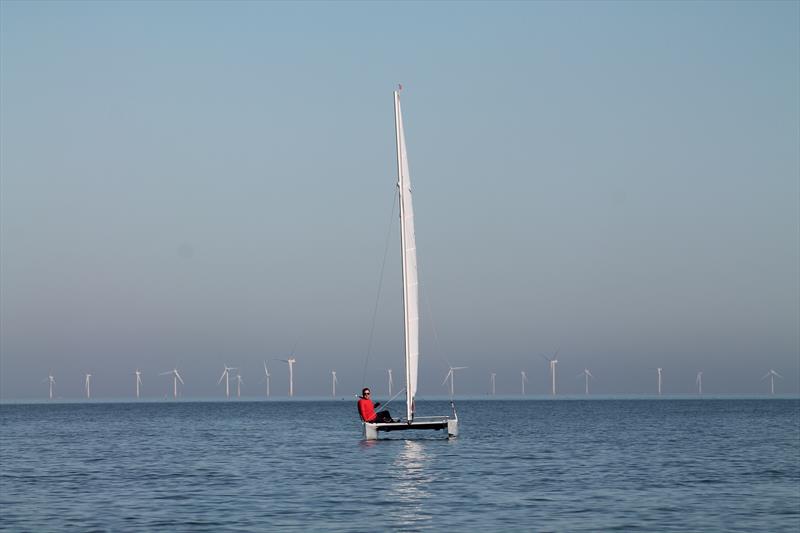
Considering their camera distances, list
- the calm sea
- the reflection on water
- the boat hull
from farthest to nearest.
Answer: the boat hull
the reflection on water
the calm sea

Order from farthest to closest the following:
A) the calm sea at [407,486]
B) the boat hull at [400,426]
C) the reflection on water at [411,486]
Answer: the boat hull at [400,426] → the reflection on water at [411,486] → the calm sea at [407,486]

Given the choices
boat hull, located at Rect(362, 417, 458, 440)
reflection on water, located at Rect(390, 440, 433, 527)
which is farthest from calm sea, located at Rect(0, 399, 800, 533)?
boat hull, located at Rect(362, 417, 458, 440)

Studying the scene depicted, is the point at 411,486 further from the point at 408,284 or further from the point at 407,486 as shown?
the point at 408,284

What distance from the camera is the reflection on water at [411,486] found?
1484 inches

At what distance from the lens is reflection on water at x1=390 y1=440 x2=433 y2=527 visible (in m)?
37.7

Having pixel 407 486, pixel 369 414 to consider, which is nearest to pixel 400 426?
pixel 369 414

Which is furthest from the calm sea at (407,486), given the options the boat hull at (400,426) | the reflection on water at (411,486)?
the boat hull at (400,426)

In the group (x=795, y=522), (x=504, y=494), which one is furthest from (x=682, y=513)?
(x=504, y=494)

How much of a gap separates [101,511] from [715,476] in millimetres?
26197

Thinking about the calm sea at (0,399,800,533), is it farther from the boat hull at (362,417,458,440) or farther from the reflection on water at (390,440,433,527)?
the boat hull at (362,417,458,440)

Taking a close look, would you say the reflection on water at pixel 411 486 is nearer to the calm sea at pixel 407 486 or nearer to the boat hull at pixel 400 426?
the calm sea at pixel 407 486

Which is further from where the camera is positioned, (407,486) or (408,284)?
(408,284)

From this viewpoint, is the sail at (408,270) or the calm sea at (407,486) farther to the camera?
the sail at (408,270)

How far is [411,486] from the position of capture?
47406mm
